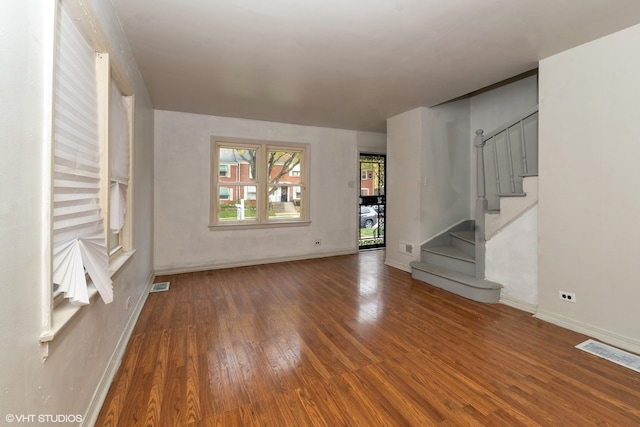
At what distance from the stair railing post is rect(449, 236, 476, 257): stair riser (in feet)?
1.25

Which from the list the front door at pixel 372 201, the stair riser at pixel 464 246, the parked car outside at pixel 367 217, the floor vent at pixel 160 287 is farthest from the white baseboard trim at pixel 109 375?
the parked car outside at pixel 367 217

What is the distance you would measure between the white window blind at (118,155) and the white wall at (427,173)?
12.5 ft

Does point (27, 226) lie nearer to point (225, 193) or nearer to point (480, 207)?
point (480, 207)

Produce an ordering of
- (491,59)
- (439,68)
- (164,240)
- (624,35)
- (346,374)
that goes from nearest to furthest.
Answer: (346,374)
(624,35)
(491,59)
(439,68)
(164,240)

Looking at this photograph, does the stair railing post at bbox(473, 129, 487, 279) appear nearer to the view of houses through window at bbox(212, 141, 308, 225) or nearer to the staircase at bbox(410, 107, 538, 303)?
the staircase at bbox(410, 107, 538, 303)

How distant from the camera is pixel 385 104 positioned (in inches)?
167

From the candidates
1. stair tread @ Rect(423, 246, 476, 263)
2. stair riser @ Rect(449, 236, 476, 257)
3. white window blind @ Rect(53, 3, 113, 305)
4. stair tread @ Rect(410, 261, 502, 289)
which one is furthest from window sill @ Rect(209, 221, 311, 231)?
white window blind @ Rect(53, 3, 113, 305)

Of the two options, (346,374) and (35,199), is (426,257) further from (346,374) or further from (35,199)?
(35,199)

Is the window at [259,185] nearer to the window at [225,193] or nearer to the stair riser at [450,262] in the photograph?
the window at [225,193]

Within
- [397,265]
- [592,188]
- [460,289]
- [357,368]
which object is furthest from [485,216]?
[357,368]

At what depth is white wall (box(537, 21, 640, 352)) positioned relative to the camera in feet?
7.54

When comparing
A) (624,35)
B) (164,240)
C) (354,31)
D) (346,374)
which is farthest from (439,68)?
(164,240)

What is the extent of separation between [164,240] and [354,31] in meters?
4.00

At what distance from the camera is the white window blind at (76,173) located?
1.25 meters
